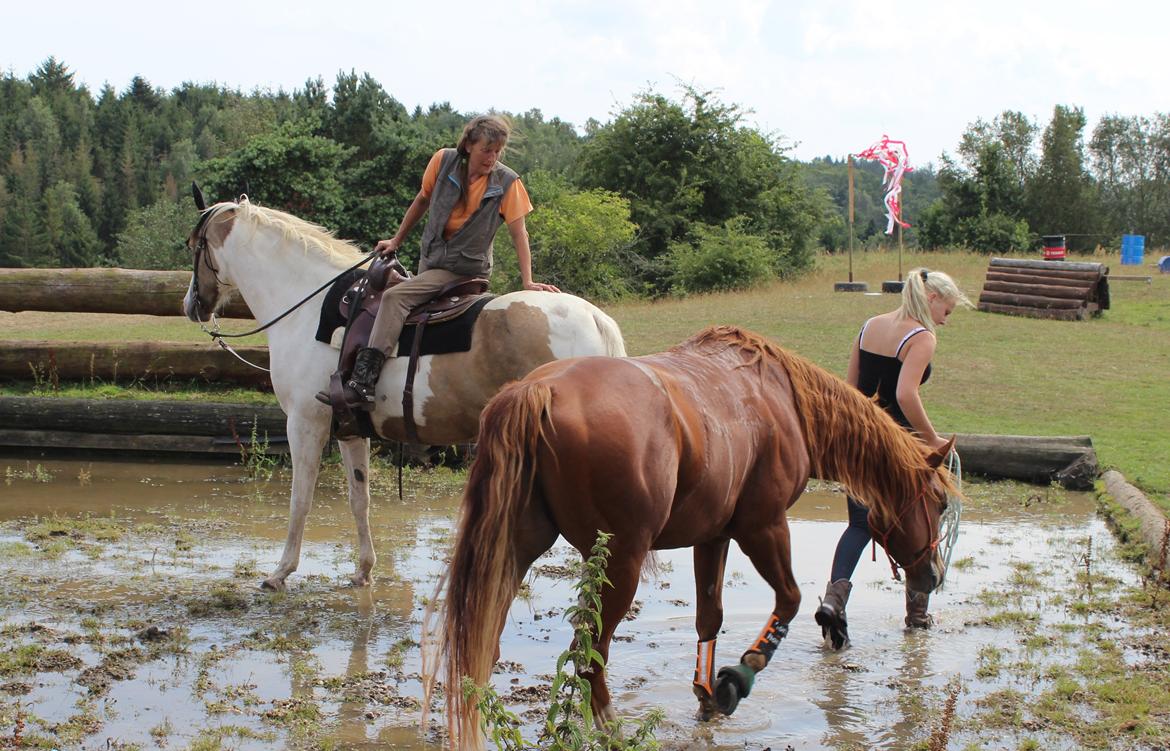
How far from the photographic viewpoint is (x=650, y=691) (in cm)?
487

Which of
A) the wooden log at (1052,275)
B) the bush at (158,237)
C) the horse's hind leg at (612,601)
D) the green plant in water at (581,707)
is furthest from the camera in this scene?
the bush at (158,237)

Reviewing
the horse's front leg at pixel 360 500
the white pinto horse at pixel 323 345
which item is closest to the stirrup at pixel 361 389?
the white pinto horse at pixel 323 345

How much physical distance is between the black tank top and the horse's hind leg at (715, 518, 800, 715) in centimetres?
156

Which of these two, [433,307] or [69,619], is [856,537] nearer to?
[433,307]

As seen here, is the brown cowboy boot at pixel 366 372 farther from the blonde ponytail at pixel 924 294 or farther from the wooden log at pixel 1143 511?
the wooden log at pixel 1143 511

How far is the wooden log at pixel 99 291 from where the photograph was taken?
37.4 ft

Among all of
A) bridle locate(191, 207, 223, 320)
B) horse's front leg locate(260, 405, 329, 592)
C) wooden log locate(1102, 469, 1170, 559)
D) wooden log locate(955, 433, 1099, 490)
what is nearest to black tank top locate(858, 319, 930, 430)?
wooden log locate(1102, 469, 1170, 559)

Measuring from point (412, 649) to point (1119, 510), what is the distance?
5.50 metres

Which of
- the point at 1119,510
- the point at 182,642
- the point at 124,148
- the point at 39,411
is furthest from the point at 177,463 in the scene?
the point at 124,148

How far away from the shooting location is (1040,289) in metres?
20.1

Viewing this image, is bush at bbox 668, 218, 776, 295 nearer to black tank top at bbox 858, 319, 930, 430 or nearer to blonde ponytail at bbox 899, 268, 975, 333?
black tank top at bbox 858, 319, 930, 430

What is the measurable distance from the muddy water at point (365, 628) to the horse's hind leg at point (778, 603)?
19 cm

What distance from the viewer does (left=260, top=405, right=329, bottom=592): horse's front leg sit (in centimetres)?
641

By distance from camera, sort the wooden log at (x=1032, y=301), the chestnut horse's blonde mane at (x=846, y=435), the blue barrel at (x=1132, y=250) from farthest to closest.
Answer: the blue barrel at (x=1132, y=250), the wooden log at (x=1032, y=301), the chestnut horse's blonde mane at (x=846, y=435)
